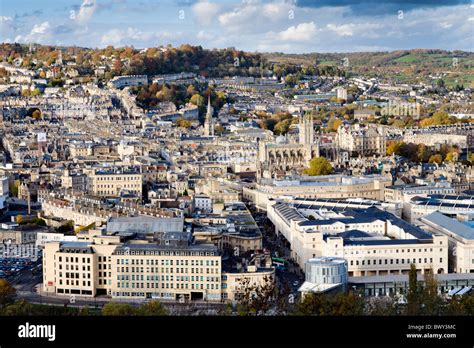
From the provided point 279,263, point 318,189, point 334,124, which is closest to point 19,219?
point 279,263

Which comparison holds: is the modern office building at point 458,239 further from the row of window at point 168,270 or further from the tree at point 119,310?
the tree at point 119,310

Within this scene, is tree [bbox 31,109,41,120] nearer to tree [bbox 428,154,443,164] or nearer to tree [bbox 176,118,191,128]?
tree [bbox 176,118,191,128]

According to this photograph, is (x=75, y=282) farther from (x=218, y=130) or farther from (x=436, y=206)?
(x=218, y=130)

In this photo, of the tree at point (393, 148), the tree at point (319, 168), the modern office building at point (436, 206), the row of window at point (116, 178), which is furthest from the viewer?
the tree at point (393, 148)

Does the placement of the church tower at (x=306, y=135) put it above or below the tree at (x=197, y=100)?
below

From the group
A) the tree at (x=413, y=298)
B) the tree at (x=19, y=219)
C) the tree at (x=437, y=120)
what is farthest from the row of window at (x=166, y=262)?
the tree at (x=437, y=120)
